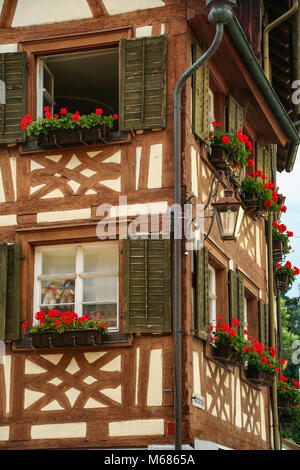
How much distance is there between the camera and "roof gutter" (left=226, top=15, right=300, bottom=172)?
1512 centimetres

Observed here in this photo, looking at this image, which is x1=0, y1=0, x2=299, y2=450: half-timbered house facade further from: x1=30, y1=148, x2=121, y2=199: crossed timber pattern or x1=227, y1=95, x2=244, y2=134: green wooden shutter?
x1=227, y1=95, x2=244, y2=134: green wooden shutter

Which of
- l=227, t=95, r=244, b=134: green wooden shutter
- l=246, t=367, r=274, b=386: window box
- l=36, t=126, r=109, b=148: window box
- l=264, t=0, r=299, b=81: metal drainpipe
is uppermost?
l=264, t=0, r=299, b=81: metal drainpipe

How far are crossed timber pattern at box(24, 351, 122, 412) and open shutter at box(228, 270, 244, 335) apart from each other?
117 inches

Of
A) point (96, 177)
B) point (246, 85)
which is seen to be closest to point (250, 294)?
point (246, 85)

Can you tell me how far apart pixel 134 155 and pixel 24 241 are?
1788 millimetres

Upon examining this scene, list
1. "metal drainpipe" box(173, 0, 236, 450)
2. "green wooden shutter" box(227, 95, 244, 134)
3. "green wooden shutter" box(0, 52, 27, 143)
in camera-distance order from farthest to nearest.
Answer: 1. "green wooden shutter" box(227, 95, 244, 134)
2. "green wooden shutter" box(0, 52, 27, 143)
3. "metal drainpipe" box(173, 0, 236, 450)

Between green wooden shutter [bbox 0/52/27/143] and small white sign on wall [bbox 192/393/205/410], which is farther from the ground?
green wooden shutter [bbox 0/52/27/143]

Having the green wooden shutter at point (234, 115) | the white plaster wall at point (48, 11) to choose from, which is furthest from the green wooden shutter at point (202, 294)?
the white plaster wall at point (48, 11)

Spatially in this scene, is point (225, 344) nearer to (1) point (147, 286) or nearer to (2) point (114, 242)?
(1) point (147, 286)

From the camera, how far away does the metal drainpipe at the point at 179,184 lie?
40.6ft

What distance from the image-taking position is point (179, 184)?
43.8 ft

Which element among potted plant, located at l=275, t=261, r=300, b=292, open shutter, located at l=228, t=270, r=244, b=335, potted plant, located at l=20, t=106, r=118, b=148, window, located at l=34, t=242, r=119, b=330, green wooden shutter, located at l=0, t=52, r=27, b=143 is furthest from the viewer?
potted plant, located at l=275, t=261, r=300, b=292

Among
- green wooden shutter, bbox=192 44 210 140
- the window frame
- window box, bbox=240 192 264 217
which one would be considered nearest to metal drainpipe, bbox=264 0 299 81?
window box, bbox=240 192 264 217

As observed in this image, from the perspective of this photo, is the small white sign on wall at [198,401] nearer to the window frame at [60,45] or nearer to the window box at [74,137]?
the window box at [74,137]
